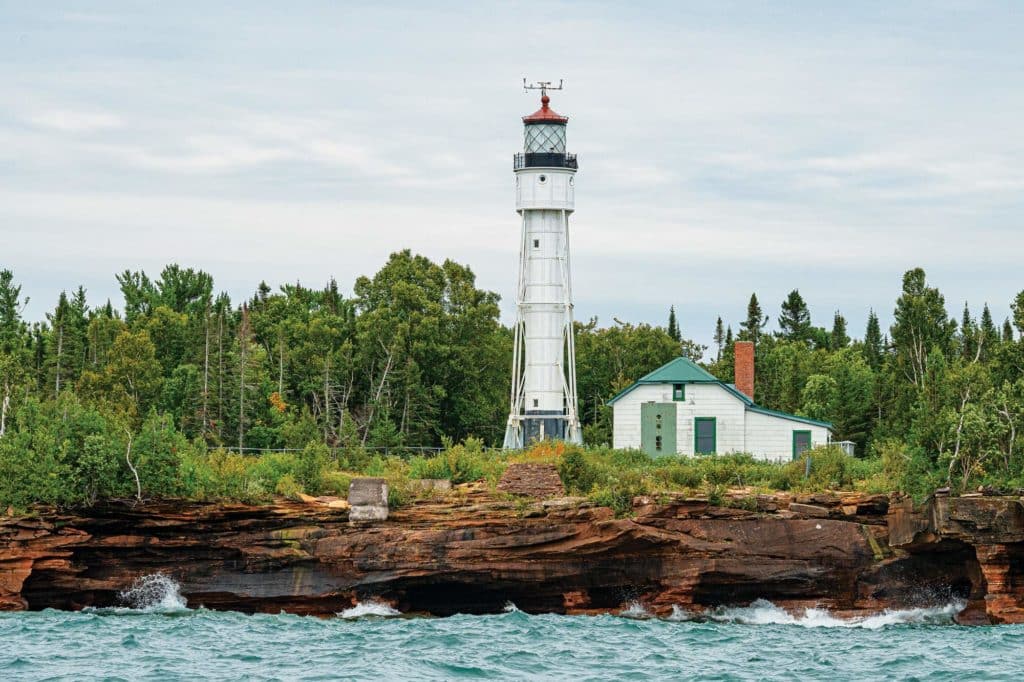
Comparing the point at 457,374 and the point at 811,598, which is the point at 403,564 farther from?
the point at 457,374

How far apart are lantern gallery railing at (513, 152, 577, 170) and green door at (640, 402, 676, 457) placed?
9343 mm

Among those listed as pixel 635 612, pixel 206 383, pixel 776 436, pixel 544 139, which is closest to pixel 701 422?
pixel 776 436

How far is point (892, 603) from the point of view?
44.4 meters

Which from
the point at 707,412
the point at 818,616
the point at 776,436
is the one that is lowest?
the point at 818,616

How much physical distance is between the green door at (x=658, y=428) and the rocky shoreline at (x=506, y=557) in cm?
1137

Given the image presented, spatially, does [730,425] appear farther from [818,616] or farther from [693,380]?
[818,616]

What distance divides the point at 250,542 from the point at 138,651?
9894 millimetres

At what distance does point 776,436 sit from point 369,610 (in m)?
17.9

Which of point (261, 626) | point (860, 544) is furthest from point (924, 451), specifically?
point (261, 626)

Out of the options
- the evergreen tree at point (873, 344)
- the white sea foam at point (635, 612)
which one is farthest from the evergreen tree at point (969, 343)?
the white sea foam at point (635, 612)

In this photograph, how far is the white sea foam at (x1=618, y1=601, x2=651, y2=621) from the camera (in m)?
44.2

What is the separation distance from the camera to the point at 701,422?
5719 centimetres

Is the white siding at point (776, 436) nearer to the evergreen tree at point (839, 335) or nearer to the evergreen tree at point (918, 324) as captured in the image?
the evergreen tree at point (918, 324)

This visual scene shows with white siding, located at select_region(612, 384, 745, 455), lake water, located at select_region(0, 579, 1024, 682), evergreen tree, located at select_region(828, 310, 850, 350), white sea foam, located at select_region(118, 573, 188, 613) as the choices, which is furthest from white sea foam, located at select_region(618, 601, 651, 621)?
evergreen tree, located at select_region(828, 310, 850, 350)
